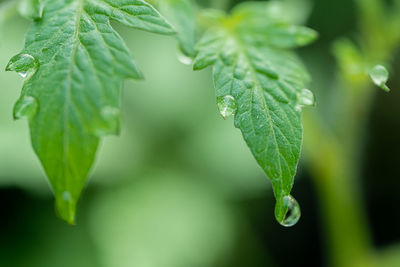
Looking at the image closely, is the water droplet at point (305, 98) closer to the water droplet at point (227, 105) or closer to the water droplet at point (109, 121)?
the water droplet at point (227, 105)

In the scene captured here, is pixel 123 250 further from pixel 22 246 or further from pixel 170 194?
pixel 22 246

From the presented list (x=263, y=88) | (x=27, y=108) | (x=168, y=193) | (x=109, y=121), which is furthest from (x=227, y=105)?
(x=168, y=193)

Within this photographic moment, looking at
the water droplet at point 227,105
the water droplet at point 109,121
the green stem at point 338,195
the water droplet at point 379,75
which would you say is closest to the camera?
the water droplet at point 109,121

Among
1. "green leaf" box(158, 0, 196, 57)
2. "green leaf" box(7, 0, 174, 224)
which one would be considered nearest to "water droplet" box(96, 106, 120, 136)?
"green leaf" box(7, 0, 174, 224)

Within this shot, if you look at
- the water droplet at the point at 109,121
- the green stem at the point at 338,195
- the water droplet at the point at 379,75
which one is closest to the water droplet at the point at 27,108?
the water droplet at the point at 109,121

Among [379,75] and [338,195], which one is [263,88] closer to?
[379,75]

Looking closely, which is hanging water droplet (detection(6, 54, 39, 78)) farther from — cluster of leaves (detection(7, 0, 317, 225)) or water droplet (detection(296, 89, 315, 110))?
water droplet (detection(296, 89, 315, 110))

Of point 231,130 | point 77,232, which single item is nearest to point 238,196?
point 231,130
